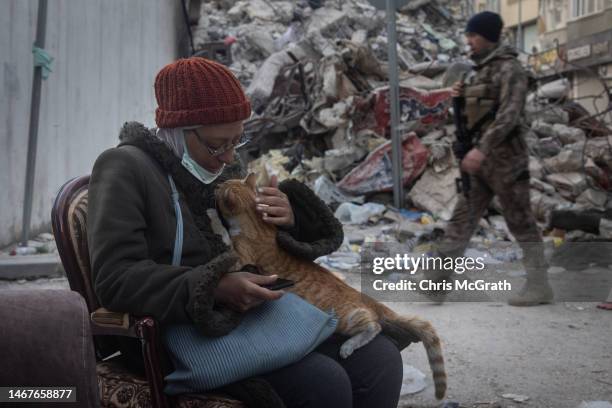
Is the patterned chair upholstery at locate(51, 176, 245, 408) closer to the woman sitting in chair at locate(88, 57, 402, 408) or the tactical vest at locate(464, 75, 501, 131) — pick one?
the woman sitting in chair at locate(88, 57, 402, 408)

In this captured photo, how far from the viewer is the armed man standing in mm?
4645

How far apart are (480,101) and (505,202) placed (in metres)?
0.76

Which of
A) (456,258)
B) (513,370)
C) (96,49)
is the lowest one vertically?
(513,370)

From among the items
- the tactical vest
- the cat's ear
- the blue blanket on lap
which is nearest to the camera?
the blue blanket on lap

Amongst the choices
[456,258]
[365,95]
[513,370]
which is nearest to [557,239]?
[456,258]

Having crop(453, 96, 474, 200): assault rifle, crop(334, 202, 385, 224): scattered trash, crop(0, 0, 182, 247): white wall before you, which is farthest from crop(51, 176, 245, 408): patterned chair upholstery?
crop(334, 202, 385, 224): scattered trash

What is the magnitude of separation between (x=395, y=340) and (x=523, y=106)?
2.91 m

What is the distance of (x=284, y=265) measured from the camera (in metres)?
2.20

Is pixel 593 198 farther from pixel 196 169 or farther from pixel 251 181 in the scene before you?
pixel 196 169

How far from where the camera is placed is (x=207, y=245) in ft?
6.54

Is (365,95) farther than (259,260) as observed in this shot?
Yes

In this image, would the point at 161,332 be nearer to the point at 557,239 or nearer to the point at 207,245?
the point at 207,245

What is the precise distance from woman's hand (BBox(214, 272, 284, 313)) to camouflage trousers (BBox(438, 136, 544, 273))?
3213mm

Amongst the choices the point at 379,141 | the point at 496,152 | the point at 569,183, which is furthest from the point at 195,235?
the point at 379,141
